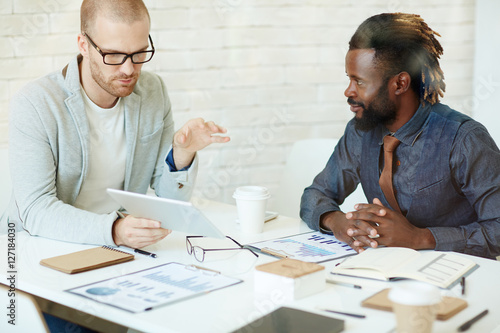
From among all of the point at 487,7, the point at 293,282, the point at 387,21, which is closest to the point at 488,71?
the point at 487,7

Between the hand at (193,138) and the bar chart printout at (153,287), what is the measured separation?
0.49m

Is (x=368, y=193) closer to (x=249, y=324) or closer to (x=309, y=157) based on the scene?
(x=309, y=157)

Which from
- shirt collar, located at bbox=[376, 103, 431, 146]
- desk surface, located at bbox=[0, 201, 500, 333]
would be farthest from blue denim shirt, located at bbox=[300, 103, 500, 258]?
desk surface, located at bbox=[0, 201, 500, 333]

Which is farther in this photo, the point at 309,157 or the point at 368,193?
the point at 309,157

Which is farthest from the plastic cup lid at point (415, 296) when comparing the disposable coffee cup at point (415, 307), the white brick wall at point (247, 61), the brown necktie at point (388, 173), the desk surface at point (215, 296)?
the white brick wall at point (247, 61)

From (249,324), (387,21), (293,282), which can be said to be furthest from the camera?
(387,21)

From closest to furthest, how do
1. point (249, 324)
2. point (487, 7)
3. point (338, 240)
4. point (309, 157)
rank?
point (249, 324)
point (338, 240)
point (309, 157)
point (487, 7)

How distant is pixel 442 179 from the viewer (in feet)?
5.29

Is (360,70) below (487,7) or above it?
below

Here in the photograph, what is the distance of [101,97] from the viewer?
6.25 ft

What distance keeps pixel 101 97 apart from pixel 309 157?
814 millimetres

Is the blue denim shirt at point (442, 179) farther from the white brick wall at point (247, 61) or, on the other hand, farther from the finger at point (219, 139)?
the white brick wall at point (247, 61)

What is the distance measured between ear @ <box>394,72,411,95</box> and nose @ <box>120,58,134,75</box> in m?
→ 0.72

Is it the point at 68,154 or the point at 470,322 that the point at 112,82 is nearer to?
the point at 68,154
